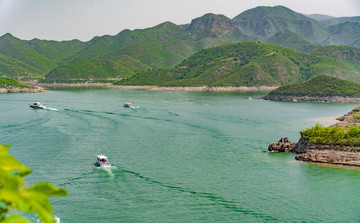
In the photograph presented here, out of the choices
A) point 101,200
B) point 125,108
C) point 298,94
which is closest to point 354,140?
point 101,200

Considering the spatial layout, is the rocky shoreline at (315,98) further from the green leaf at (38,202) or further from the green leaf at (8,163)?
the green leaf at (8,163)

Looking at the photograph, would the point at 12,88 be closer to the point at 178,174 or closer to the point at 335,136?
the point at 178,174

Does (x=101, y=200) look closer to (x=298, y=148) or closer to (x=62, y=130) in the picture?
(x=298, y=148)

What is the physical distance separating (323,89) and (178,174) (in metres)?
115

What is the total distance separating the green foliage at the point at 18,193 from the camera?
77.7 inches

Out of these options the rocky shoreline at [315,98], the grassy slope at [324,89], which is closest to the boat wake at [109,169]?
the rocky shoreline at [315,98]

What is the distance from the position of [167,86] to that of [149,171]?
157 m

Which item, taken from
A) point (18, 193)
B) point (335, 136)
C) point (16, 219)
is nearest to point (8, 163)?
point (18, 193)

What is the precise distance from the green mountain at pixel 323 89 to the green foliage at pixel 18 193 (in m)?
144

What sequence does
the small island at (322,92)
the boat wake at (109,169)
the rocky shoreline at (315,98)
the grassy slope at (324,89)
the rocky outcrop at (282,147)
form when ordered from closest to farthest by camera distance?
the boat wake at (109,169)
the rocky outcrop at (282,147)
the rocky shoreline at (315,98)
the small island at (322,92)
the grassy slope at (324,89)

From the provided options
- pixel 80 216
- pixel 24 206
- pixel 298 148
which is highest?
pixel 24 206

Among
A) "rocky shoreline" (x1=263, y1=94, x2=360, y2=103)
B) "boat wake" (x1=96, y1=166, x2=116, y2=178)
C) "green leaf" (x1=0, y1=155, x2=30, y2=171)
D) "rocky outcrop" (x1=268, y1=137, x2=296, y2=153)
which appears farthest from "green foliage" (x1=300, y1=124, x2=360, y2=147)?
"rocky shoreline" (x1=263, y1=94, x2=360, y2=103)

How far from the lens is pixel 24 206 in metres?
2.09

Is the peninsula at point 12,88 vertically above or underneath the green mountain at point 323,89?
underneath
